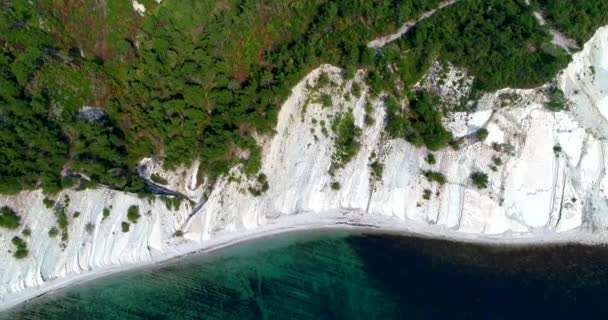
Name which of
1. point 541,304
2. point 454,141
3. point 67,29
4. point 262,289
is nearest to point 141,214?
point 262,289

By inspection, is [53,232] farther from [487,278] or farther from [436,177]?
[487,278]

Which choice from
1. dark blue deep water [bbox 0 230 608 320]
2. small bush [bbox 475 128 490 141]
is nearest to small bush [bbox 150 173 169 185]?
dark blue deep water [bbox 0 230 608 320]

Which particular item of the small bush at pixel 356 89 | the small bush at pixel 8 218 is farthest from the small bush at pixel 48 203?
the small bush at pixel 356 89

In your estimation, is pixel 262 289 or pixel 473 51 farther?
pixel 262 289

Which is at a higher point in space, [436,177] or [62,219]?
[436,177]

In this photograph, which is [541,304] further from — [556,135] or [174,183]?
[174,183]

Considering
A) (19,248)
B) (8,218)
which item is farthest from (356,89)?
(19,248)
